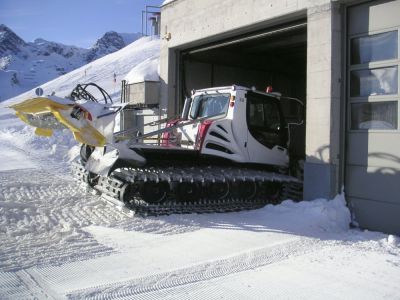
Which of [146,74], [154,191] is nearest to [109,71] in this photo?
[146,74]

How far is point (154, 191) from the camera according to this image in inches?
315

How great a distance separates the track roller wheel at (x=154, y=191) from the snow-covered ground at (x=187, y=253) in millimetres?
537

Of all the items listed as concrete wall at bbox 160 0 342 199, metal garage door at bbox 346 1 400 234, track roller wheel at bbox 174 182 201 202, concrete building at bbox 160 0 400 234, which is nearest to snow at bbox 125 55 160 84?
concrete building at bbox 160 0 400 234

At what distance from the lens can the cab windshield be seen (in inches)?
360

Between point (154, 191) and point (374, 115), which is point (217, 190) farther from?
point (374, 115)

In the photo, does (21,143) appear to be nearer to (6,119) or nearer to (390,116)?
(6,119)

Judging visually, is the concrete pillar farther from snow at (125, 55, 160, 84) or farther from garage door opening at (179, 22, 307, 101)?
snow at (125, 55, 160, 84)

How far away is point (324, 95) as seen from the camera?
8016 millimetres

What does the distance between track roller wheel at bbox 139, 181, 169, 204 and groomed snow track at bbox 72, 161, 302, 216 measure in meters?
0.02

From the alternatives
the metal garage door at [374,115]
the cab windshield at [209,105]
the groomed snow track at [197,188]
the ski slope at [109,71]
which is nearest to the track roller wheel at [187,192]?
the groomed snow track at [197,188]

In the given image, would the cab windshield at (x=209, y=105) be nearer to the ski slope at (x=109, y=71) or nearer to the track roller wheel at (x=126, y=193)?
the track roller wheel at (x=126, y=193)

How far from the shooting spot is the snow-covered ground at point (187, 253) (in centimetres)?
454

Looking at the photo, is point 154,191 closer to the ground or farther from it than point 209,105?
closer to the ground

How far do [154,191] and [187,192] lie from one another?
1.97 feet
